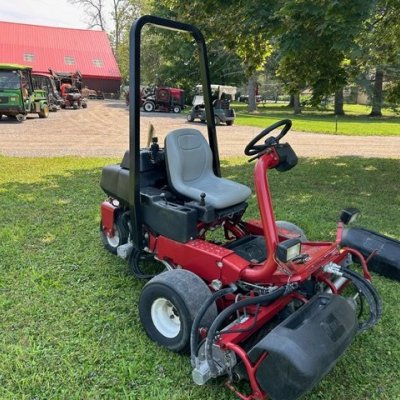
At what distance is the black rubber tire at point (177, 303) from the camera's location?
2322 millimetres

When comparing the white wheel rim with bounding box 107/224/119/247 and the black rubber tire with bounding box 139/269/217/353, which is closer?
the black rubber tire with bounding box 139/269/217/353

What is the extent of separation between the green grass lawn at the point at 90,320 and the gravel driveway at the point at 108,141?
147 inches

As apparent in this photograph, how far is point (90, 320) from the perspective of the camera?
2.78m

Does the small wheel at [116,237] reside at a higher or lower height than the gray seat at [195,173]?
lower

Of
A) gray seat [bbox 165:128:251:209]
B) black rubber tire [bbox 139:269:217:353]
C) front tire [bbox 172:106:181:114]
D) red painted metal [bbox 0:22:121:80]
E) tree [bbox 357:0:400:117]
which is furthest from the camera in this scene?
red painted metal [bbox 0:22:121:80]

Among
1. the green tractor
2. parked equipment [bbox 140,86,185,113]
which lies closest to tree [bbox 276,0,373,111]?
the green tractor

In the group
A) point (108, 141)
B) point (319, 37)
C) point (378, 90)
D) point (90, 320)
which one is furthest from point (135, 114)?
point (378, 90)

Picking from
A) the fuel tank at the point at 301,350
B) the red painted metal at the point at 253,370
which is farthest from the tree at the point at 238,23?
the red painted metal at the point at 253,370

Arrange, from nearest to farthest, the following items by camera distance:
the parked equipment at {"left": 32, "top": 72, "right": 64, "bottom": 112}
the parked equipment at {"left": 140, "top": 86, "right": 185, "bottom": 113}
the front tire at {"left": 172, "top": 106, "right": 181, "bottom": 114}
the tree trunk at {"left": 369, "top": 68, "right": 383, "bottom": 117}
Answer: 1. the parked equipment at {"left": 32, "top": 72, "right": 64, "bottom": 112}
2. the parked equipment at {"left": 140, "top": 86, "right": 185, "bottom": 113}
3. the front tire at {"left": 172, "top": 106, "right": 181, "bottom": 114}
4. the tree trunk at {"left": 369, "top": 68, "right": 383, "bottom": 117}

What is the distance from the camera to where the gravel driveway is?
9.90m

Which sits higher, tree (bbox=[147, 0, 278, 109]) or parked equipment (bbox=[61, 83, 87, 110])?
tree (bbox=[147, 0, 278, 109])

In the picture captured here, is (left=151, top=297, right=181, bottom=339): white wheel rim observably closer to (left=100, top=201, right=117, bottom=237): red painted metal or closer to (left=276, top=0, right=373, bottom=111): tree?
(left=100, top=201, right=117, bottom=237): red painted metal

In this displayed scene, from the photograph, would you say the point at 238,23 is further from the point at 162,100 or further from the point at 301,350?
the point at 162,100

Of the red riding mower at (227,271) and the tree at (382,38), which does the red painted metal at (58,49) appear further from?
the red riding mower at (227,271)
